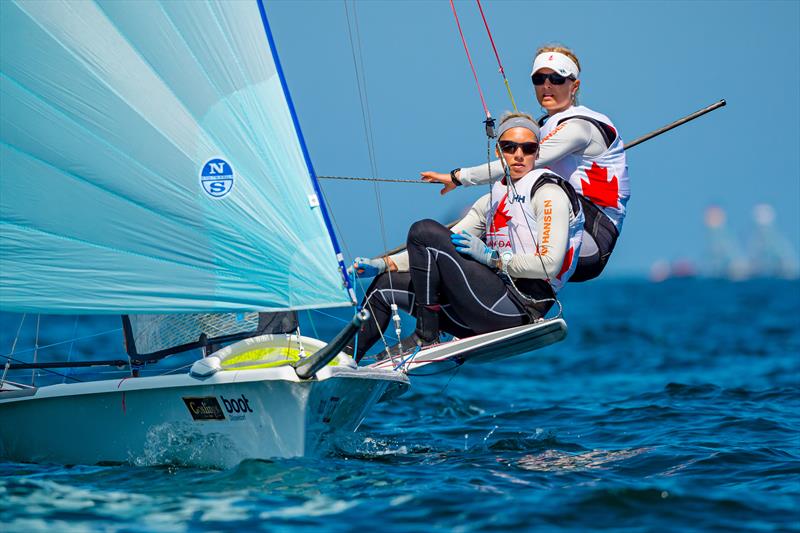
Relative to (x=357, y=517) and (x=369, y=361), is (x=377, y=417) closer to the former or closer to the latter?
(x=369, y=361)

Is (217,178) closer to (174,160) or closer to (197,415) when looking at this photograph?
(174,160)

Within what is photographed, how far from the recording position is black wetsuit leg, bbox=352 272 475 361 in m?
7.13

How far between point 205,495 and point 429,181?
2.62 m

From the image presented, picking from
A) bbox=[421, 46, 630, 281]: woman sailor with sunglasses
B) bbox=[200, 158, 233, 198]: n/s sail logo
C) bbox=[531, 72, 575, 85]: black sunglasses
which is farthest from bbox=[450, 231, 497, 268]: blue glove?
bbox=[200, 158, 233, 198]: n/s sail logo

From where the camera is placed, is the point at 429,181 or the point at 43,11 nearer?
the point at 43,11

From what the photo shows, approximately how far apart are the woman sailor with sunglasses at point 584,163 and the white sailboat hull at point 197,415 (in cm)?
151

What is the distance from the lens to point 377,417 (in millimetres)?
10133

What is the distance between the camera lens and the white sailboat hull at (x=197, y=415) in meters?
6.06

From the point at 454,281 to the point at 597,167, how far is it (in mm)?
1303

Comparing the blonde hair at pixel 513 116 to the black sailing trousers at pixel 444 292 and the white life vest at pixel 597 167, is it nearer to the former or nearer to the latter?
the white life vest at pixel 597 167

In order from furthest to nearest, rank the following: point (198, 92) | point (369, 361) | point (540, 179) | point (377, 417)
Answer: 1. point (377, 417)
2. point (369, 361)
3. point (540, 179)
4. point (198, 92)

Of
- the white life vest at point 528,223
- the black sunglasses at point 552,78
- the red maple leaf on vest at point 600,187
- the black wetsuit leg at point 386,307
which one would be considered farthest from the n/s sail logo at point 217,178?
the red maple leaf on vest at point 600,187

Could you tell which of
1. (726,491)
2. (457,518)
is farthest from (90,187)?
(726,491)

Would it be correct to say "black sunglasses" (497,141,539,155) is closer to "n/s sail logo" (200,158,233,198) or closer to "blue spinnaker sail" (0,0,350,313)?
"blue spinnaker sail" (0,0,350,313)
